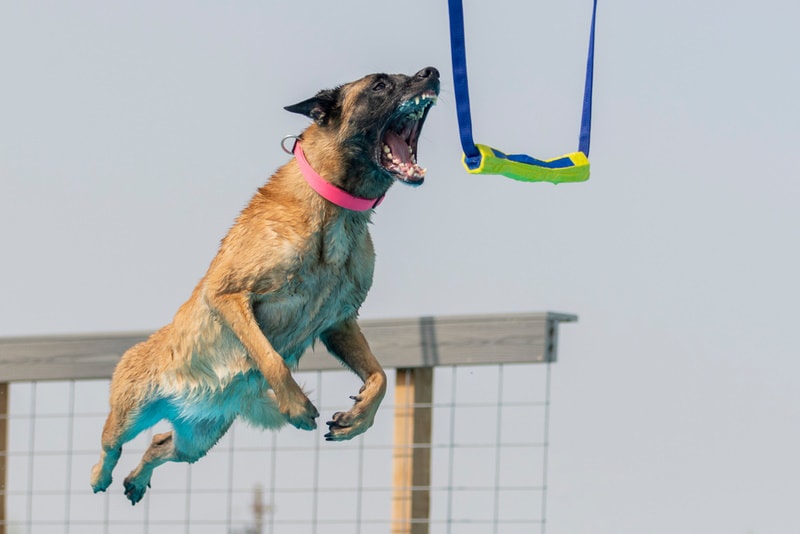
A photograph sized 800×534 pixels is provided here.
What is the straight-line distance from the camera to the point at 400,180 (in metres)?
5.59

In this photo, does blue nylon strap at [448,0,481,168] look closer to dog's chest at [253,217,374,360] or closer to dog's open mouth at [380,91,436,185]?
dog's open mouth at [380,91,436,185]

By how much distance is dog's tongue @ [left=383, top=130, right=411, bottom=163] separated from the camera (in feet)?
18.8

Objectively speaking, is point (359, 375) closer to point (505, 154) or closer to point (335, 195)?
point (335, 195)

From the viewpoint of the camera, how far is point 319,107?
231 inches

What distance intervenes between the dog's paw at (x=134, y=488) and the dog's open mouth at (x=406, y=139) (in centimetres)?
187

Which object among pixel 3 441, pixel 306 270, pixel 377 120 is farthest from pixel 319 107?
pixel 3 441

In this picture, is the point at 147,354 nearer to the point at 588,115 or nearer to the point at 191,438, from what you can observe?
the point at 191,438

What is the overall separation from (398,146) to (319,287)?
570 millimetres

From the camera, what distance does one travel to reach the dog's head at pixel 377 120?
5.67m

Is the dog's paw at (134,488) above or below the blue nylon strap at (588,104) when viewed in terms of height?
below

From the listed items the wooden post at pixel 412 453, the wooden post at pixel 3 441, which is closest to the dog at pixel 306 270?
the wooden post at pixel 412 453

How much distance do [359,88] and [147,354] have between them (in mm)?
1385

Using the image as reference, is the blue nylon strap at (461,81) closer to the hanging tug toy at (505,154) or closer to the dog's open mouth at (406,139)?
the hanging tug toy at (505,154)

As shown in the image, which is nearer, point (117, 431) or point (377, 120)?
point (377, 120)
